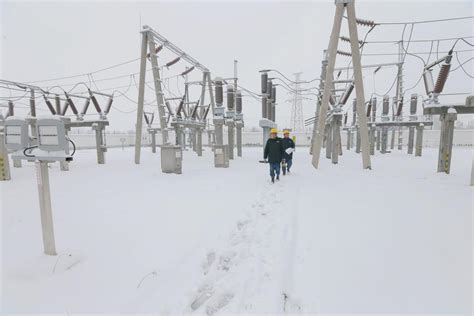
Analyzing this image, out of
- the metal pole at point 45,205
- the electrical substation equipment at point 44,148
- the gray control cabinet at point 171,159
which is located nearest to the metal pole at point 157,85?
the gray control cabinet at point 171,159

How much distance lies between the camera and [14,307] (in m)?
2.43

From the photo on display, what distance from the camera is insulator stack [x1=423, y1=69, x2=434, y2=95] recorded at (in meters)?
7.79

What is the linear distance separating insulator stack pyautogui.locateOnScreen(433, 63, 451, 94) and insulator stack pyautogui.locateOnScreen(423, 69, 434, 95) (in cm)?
19

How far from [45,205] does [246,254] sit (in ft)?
9.20

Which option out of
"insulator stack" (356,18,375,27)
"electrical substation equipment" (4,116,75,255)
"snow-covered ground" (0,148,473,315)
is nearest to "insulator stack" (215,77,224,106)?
"insulator stack" (356,18,375,27)

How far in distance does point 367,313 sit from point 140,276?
254 centimetres

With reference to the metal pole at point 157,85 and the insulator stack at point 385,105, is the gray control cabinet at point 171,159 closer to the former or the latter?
the metal pole at point 157,85

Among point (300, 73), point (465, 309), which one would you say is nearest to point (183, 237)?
point (465, 309)

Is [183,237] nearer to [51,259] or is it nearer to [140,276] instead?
[140,276]

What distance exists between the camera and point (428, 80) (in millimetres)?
7883

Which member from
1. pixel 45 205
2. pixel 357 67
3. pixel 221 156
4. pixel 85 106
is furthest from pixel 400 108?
pixel 85 106

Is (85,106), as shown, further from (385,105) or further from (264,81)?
(385,105)

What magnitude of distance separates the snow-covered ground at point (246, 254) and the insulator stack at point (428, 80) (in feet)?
12.5

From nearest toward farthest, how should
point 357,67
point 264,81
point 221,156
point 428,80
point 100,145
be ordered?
point 428,80, point 357,67, point 221,156, point 264,81, point 100,145
